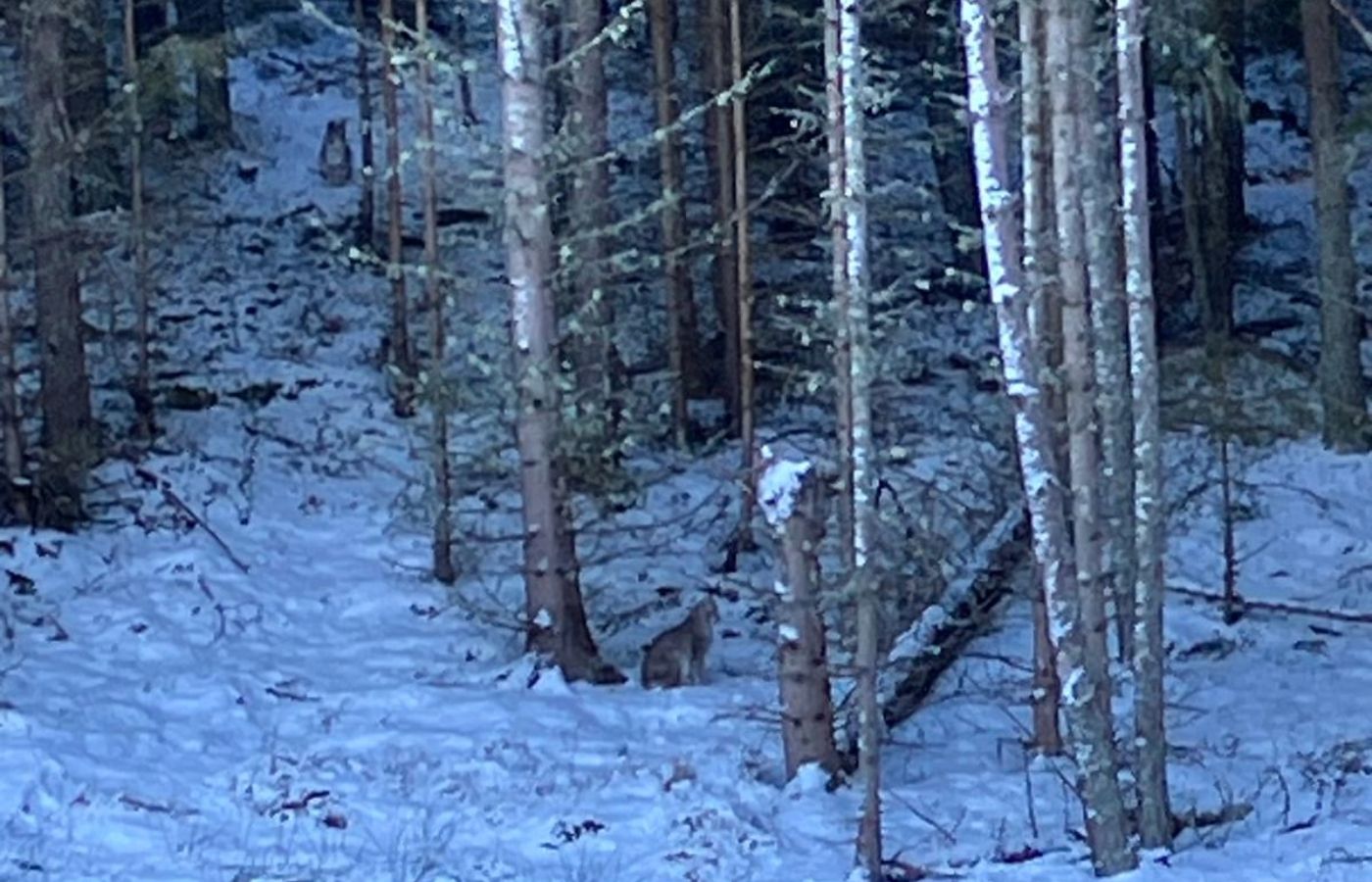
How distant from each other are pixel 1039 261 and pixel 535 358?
4881mm

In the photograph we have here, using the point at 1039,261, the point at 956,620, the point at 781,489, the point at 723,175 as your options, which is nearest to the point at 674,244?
the point at 723,175

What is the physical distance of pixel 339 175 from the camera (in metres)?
28.0

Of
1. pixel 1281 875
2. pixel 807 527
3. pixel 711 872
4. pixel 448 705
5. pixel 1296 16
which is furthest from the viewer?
pixel 1296 16

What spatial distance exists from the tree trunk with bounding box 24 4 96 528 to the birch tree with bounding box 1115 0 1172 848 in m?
10.1

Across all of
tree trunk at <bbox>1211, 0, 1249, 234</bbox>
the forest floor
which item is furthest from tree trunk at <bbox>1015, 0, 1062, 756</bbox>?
tree trunk at <bbox>1211, 0, 1249, 234</bbox>

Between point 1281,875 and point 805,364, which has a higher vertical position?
point 805,364

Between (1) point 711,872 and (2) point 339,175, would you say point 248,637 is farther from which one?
(2) point 339,175

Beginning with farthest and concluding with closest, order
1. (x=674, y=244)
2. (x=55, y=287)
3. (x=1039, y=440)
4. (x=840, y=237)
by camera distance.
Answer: (x=674, y=244) → (x=55, y=287) → (x=840, y=237) → (x=1039, y=440)

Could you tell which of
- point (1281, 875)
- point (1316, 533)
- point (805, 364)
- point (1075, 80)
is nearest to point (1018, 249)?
point (1075, 80)

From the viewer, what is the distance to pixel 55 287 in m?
18.6

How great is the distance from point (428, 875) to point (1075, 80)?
5.62 m

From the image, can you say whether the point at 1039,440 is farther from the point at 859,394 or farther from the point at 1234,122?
the point at 1234,122

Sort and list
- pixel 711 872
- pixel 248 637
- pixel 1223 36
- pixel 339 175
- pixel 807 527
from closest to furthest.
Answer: pixel 711 872
pixel 807 527
pixel 248 637
pixel 1223 36
pixel 339 175

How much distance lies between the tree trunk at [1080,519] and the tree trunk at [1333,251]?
10.1m
